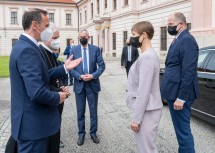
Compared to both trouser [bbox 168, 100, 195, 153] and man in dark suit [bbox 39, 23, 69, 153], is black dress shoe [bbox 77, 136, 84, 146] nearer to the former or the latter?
man in dark suit [bbox 39, 23, 69, 153]

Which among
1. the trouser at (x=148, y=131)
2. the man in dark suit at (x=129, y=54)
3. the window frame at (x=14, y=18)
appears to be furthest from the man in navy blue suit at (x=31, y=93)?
the window frame at (x=14, y=18)

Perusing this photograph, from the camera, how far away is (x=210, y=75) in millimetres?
5242

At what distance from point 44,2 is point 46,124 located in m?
52.4

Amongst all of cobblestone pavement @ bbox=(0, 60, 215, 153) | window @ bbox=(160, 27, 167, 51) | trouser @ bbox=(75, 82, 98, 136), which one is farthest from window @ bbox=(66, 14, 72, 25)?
trouser @ bbox=(75, 82, 98, 136)

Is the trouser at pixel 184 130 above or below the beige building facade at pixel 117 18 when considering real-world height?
A: below

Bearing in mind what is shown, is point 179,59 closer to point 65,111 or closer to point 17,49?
point 17,49

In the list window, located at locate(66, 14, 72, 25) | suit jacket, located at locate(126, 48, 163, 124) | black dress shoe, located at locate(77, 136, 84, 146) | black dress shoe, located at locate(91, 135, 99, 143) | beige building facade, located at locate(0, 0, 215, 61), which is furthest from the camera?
window, located at locate(66, 14, 72, 25)

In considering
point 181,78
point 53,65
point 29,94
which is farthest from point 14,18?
point 29,94

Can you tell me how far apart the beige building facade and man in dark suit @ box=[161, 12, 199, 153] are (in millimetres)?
11663

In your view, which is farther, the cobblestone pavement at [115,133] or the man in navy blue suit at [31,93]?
the cobblestone pavement at [115,133]

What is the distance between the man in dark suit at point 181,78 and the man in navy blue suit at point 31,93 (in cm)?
157

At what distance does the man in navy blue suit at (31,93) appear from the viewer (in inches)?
97.7

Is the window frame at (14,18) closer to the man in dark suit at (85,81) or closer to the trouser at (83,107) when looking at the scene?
the man in dark suit at (85,81)

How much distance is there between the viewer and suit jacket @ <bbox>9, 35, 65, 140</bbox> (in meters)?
2.48
